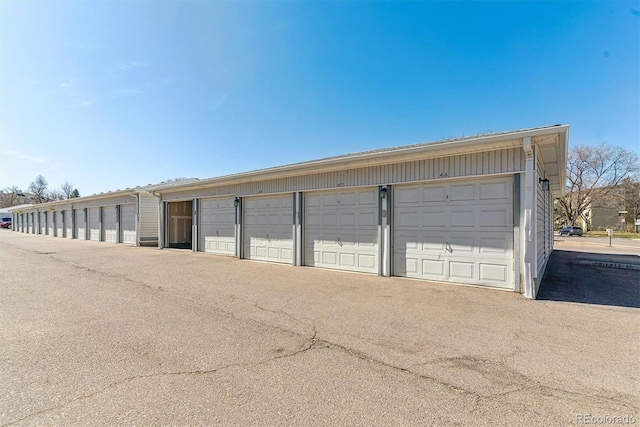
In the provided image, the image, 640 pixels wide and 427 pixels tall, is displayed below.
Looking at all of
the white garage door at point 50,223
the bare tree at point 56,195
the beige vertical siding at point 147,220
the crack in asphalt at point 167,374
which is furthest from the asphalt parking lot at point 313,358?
the bare tree at point 56,195

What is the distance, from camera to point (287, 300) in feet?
18.1


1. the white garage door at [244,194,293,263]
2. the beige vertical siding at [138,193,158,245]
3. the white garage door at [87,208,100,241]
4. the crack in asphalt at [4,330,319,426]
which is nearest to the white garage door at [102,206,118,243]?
the white garage door at [87,208,100,241]

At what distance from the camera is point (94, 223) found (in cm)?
2111

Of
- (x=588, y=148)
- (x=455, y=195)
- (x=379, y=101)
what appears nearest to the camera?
(x=455, y=195)

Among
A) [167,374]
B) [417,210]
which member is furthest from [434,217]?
[167,374]

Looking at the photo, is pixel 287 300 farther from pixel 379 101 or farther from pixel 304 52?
pixel 379 101

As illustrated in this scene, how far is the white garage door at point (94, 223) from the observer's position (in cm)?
2061

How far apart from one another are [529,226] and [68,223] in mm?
30829

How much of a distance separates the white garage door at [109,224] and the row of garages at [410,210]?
10.5 metres

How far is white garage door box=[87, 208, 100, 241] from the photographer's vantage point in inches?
811

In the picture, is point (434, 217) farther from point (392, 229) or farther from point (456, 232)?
point (392, 229)

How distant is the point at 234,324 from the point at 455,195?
18.1ft

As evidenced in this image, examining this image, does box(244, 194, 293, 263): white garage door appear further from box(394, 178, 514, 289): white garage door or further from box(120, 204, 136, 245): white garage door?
box(120, 204, 136, 245): white garage door

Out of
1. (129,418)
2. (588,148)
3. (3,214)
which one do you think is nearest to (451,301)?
(129,418)
